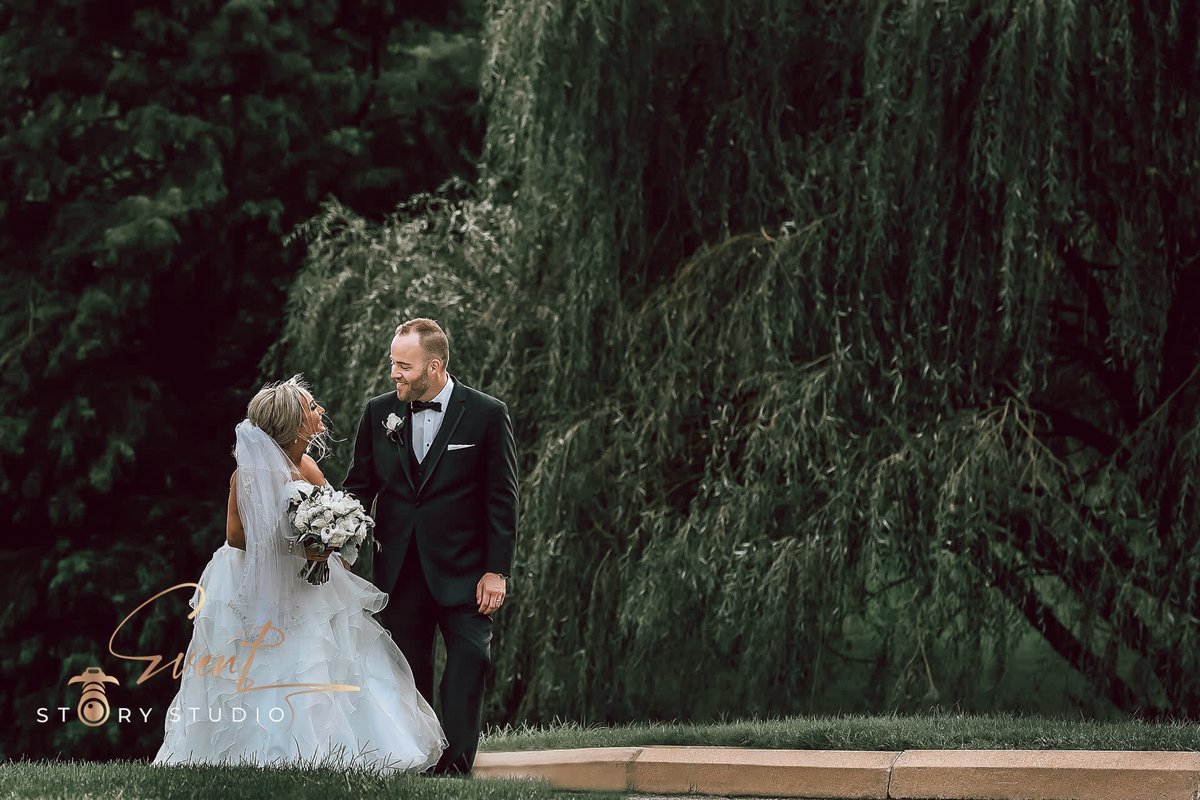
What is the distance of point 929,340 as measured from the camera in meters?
10.1

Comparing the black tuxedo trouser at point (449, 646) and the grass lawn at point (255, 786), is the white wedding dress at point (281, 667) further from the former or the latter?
the grass lawn at point (255, 786)

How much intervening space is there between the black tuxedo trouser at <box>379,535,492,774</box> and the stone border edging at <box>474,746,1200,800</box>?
1.21ft

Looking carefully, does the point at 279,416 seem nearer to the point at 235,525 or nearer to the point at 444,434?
the point at 235,525

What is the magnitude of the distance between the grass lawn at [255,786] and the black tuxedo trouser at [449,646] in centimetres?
37

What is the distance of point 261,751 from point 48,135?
11328 mm

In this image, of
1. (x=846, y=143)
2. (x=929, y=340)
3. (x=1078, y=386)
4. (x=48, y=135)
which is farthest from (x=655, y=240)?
(x=48, y=135)

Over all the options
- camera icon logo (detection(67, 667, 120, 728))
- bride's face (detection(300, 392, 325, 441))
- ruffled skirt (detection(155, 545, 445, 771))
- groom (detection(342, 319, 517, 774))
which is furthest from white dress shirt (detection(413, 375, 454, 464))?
camera icon logo (detection(67, 667, 120, 728))

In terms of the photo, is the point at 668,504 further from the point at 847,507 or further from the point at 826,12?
the point at 826,12

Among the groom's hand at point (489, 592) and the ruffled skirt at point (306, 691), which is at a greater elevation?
the groom's hand at point (489, 592)

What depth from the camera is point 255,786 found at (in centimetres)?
562

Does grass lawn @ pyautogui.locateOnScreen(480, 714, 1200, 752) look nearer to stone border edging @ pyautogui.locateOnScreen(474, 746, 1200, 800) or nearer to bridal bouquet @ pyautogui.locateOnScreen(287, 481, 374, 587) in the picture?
stone border edging @ pyautogui.locateOnScreen(474, 746, 1200, 800)

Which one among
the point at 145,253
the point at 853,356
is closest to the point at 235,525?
the point at 853,356

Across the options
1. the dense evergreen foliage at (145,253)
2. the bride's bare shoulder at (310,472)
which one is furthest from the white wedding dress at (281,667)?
the dense evergreen foliage at (145,253)

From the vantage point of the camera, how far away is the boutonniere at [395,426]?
6.44 m
